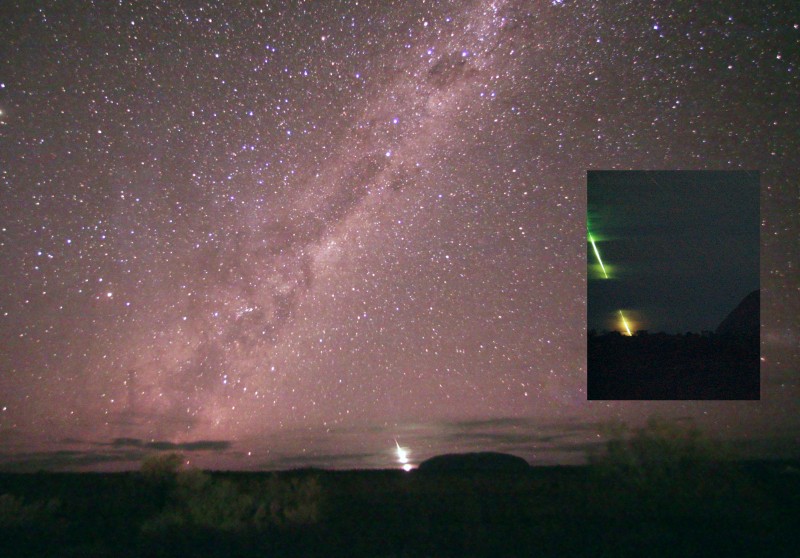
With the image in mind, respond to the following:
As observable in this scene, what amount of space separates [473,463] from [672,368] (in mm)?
1796

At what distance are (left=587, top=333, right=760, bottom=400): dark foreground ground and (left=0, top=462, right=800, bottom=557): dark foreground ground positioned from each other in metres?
0.62

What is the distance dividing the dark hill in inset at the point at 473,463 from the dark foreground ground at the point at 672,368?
2.77ft

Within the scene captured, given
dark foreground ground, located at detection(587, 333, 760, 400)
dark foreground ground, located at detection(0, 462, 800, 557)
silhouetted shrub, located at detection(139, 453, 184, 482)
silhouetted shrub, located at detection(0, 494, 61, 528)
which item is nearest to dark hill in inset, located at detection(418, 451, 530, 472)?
dark foreground ground, located at detection(0, 462, 800, 557)

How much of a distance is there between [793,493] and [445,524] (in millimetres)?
2798

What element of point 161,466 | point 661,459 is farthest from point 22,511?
point 661,459

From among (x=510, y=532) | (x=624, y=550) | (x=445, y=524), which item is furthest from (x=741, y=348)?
(x=445, y=524)

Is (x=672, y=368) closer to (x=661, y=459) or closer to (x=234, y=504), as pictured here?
(x=661, y=459)

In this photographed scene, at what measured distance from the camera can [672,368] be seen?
5652 mm

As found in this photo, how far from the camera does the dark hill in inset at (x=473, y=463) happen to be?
18.3 ft

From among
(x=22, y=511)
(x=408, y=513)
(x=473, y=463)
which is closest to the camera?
(x=408, y=513)

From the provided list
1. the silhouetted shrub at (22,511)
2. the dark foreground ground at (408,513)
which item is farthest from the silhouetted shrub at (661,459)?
the silhouetted shrub at (22,511)

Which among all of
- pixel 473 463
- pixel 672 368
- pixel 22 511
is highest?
pixel 672 368

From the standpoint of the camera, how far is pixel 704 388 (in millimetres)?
5664

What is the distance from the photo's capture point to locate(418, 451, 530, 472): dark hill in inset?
220 inches
